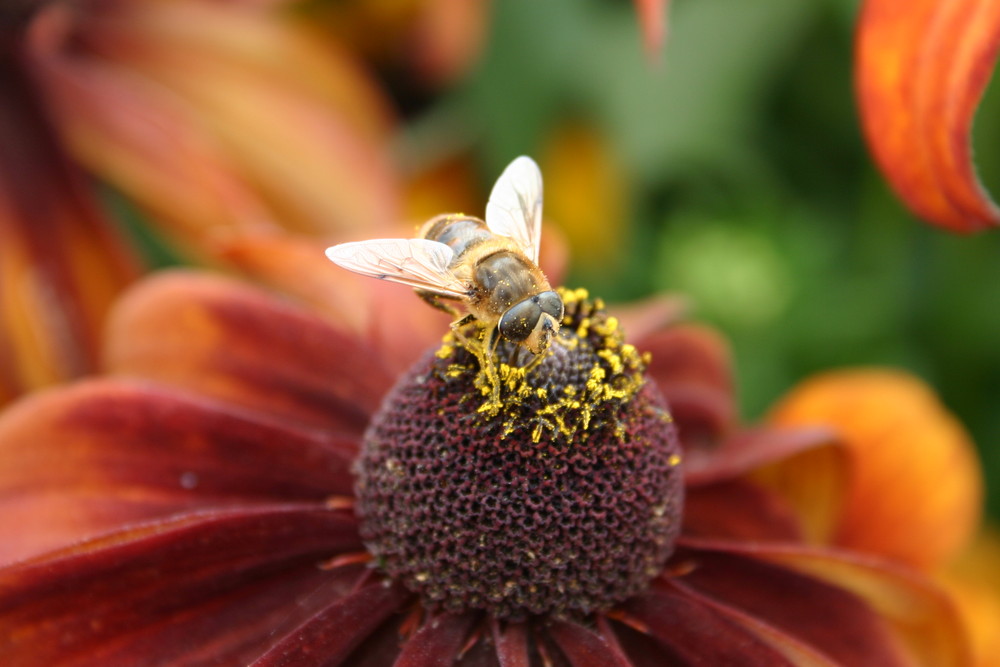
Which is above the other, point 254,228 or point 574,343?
point 254,228

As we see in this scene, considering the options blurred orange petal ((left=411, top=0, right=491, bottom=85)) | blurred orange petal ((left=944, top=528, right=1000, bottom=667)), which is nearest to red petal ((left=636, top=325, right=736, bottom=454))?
blurred orange petal ((left=944, top=528, right=1000, bottom=667))

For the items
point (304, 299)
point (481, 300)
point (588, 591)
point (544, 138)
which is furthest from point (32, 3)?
point (588, 591)

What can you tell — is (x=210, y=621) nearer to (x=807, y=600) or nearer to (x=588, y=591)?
(x=588, y=591)

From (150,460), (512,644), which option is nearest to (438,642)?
(512,644)

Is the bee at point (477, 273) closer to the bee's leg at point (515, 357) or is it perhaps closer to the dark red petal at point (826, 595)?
the bee's leg at point (515, 357)

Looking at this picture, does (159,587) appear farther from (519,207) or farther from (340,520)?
(519,207)

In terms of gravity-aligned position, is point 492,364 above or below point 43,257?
below

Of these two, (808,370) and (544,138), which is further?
(544,138)
